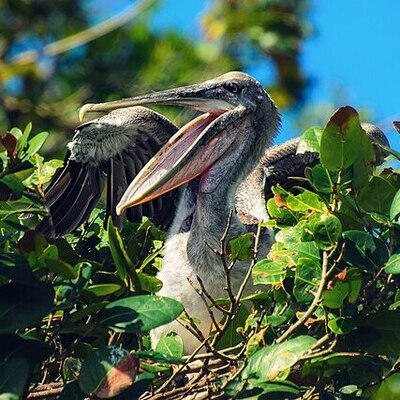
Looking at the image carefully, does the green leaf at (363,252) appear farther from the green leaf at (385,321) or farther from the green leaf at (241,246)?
the green leaf at (241,246)

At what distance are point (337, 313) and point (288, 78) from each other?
10254mm

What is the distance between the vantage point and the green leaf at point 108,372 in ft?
9.89

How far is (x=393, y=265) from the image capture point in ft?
11.1

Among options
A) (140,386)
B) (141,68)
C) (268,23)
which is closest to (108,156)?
(140,386)

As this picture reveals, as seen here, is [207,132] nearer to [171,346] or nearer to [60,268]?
[171,346]

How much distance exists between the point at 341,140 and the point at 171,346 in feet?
2.56

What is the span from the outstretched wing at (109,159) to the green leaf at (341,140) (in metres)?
1.80

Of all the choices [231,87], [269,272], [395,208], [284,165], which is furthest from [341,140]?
[284,165]

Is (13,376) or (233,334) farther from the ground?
(13,376)

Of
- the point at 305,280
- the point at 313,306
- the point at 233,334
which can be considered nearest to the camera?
the point at 313,306

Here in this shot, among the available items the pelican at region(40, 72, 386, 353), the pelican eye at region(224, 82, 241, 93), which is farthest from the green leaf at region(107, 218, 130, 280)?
the pelican eye at region(224, 82, 241, 93)

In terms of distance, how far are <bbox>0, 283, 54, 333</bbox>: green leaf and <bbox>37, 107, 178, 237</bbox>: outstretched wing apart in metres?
2.03

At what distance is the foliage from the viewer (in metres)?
3.10

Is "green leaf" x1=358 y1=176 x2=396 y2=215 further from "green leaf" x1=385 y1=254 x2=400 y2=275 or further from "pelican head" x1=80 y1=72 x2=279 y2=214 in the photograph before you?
"pelican head" x1=80 y1=72 x2=279 y2=214
